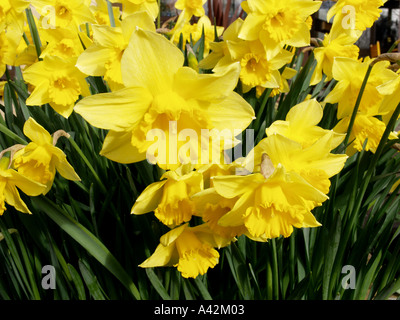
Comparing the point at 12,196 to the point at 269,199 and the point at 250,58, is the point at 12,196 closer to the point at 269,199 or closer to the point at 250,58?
the point at 269,199

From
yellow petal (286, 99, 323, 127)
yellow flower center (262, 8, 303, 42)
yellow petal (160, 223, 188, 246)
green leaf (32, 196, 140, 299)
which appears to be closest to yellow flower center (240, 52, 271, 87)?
yellow flower center (262, 8, 303, 42)

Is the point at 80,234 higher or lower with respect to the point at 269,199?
lower

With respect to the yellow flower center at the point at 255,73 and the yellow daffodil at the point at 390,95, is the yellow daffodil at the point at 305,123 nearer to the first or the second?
the yellow daffodil at the point at 390,95

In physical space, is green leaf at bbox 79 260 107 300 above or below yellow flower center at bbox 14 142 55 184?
below

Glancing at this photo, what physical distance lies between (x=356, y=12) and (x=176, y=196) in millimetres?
952

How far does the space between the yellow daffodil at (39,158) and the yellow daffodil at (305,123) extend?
0.54 m

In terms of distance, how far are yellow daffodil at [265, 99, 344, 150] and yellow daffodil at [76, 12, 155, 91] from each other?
41 cm

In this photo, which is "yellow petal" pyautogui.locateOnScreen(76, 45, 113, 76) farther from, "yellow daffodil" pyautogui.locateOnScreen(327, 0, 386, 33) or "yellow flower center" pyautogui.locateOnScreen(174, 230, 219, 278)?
"yellow daffodil" pyautogui.locateOnScreen(327, 0, 386, 33)

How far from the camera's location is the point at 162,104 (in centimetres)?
75

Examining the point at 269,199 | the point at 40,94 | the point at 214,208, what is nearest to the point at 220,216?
the point at 214,208

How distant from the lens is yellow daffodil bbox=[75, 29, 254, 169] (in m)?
0.74

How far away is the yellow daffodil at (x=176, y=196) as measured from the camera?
854mm

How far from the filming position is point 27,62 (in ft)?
4.62
